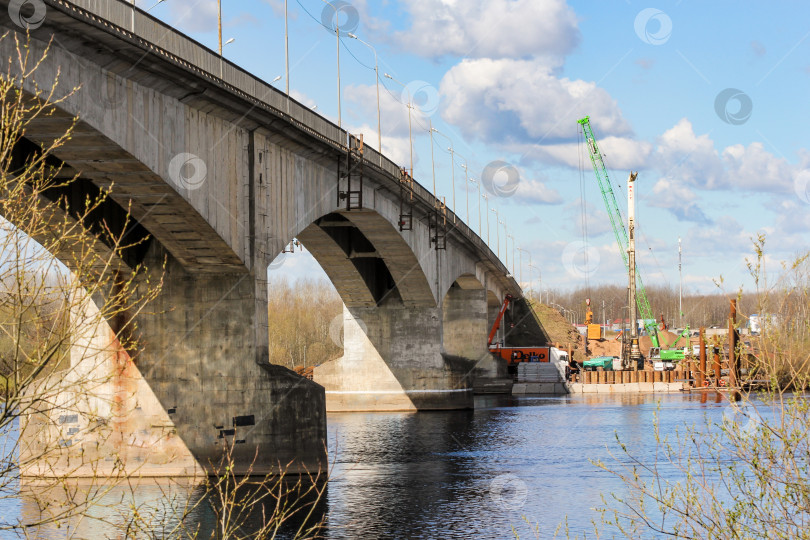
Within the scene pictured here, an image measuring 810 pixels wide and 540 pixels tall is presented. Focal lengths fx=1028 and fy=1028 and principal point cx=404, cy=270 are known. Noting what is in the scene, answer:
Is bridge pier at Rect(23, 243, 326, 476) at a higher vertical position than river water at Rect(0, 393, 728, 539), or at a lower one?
higher

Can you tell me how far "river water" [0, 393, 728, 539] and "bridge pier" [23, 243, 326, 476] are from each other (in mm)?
1641

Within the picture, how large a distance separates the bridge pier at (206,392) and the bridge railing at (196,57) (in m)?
Answer: 6.30

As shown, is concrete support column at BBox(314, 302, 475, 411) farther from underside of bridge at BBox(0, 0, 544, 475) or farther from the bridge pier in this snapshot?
the bridge pier

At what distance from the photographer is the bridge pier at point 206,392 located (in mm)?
33562

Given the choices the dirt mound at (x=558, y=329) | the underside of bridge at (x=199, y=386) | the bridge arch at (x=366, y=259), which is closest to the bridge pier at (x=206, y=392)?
the underside of bridge at (x=199, y=386)

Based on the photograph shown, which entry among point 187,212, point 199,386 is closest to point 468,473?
point 199,386

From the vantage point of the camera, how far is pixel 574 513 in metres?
28.3

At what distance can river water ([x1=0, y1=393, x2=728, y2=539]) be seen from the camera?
27.2 meters

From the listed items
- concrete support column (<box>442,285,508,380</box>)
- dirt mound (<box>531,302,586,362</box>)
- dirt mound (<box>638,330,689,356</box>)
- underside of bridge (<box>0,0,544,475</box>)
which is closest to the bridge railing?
underside of bridge (<box>0,0,544,475</box>)

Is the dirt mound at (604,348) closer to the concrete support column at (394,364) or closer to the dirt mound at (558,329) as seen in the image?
the dirt mound at (558,329)

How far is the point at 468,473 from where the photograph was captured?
37219 mm

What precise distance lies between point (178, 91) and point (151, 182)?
2930 millimetres

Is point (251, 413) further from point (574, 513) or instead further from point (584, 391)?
point (584, 391)

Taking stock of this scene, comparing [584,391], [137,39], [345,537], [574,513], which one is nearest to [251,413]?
[345,537]
